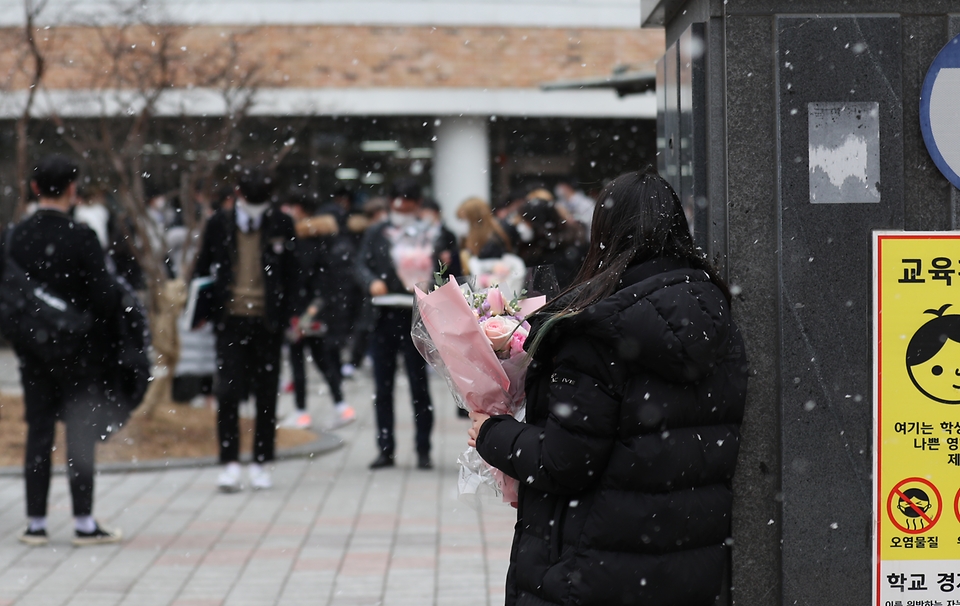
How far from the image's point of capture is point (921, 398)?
143 inches

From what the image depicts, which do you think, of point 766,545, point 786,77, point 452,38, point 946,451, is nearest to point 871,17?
point 786,77

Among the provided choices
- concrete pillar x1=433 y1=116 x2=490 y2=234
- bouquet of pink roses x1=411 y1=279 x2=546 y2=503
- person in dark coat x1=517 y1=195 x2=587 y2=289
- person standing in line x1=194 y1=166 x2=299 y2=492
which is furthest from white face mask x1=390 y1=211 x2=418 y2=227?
concrete pillar x1=433 y1=116 x2=490 y2=234

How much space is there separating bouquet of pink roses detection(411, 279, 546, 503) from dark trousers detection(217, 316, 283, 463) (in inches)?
209

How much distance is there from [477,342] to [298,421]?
8.33 m

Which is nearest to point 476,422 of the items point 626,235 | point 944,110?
point 626,235

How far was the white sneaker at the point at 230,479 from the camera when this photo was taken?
331 inches

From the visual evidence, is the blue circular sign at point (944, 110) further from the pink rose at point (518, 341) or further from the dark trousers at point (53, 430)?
the dark trousers at point (53, 430)

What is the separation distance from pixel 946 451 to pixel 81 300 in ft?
16.8

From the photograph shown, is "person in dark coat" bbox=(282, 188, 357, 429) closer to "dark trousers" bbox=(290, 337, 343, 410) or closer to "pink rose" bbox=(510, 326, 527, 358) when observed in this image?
"dark trousers" bbox=(290, 337, 343, 410)

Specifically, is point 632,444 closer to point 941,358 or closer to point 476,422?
point 476,422

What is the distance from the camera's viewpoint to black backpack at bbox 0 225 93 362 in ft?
22.3

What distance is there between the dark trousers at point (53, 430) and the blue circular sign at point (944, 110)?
5.08 meters

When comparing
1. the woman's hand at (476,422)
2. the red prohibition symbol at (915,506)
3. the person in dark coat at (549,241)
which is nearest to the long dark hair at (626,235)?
the woman's hand at (476,422)

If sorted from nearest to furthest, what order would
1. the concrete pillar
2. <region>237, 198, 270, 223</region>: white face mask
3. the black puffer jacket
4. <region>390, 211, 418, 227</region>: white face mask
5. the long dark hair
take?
the black puffer jacket, the long dark hair, <region>237, 198, 270, 223</region>: white face mask, <region>390, 211, 418, 227</region>: white face mask, the concrete pillar
